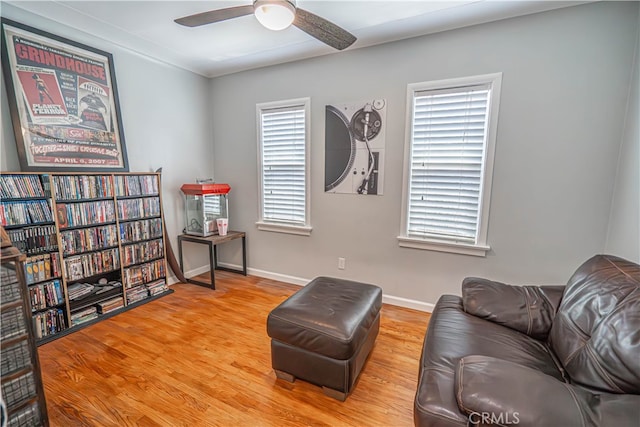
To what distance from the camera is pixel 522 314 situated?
1618 millimetres

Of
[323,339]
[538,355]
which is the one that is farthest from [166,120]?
[538,355]

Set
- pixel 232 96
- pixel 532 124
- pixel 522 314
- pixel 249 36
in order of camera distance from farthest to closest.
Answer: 1. pixel 232 96
2. pixel 249 36
3. pixel 532 124
4. pixel 522 314

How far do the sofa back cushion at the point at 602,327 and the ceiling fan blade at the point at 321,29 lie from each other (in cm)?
205

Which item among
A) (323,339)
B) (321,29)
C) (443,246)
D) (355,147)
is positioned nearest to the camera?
(323,339)

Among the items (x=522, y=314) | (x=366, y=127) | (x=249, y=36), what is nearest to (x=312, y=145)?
(x=366, y=127)

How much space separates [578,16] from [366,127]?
5.56 ft

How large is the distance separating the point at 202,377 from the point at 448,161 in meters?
2.55

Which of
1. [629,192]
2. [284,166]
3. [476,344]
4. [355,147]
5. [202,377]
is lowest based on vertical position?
[202,377]

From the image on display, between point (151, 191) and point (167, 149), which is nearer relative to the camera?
point (151, 191)

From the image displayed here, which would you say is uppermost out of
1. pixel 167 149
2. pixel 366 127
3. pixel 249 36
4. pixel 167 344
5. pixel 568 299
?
pixel 249 36

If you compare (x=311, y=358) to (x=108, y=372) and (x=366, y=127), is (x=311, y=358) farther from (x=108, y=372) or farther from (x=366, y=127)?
(x=366, y=127)

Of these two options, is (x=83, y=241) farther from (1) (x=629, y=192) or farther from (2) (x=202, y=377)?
(1) (x=629, y=192)

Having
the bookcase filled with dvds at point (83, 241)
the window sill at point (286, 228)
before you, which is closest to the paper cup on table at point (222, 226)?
the window sill at point (286, 228)

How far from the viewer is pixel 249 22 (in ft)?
7.67
